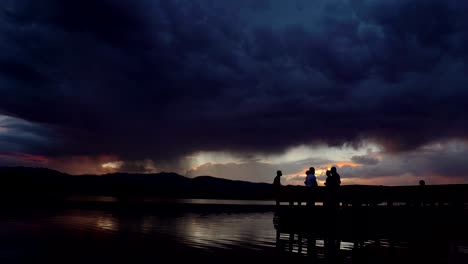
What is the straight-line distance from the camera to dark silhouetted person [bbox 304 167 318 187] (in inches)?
672

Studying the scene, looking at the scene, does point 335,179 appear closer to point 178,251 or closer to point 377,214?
point 377,214

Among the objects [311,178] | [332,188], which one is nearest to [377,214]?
[332,188]

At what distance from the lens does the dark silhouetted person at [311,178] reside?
1708 cm

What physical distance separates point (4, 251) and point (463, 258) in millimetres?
15811

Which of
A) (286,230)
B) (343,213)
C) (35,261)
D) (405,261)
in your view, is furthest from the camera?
(286,230)

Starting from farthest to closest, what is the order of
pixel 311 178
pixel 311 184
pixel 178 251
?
pixel 311 178 → pixel 311 184 → pixel 178 251

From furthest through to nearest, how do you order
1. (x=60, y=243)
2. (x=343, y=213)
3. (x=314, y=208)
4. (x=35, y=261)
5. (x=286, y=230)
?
(x=286, y=230) < (x=314, y=208) < (x=343, y=213) < (x=60, y=243) < (x=35, y=261)

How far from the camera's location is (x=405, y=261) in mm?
11289

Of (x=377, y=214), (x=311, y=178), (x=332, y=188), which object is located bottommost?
(x=377, y=214)

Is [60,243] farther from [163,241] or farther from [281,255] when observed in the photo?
[281,255]

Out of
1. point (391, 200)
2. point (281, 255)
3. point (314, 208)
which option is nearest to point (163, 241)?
point (281, 255)

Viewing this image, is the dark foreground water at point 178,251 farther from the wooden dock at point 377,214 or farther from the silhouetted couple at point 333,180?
the silhouetted couple at point 333,180

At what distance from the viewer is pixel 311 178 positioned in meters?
17.2

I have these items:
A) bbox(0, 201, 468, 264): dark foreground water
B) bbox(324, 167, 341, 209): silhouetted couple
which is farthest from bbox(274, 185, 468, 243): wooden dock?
bbox(0, 201, 468, 264): dark foreground water
